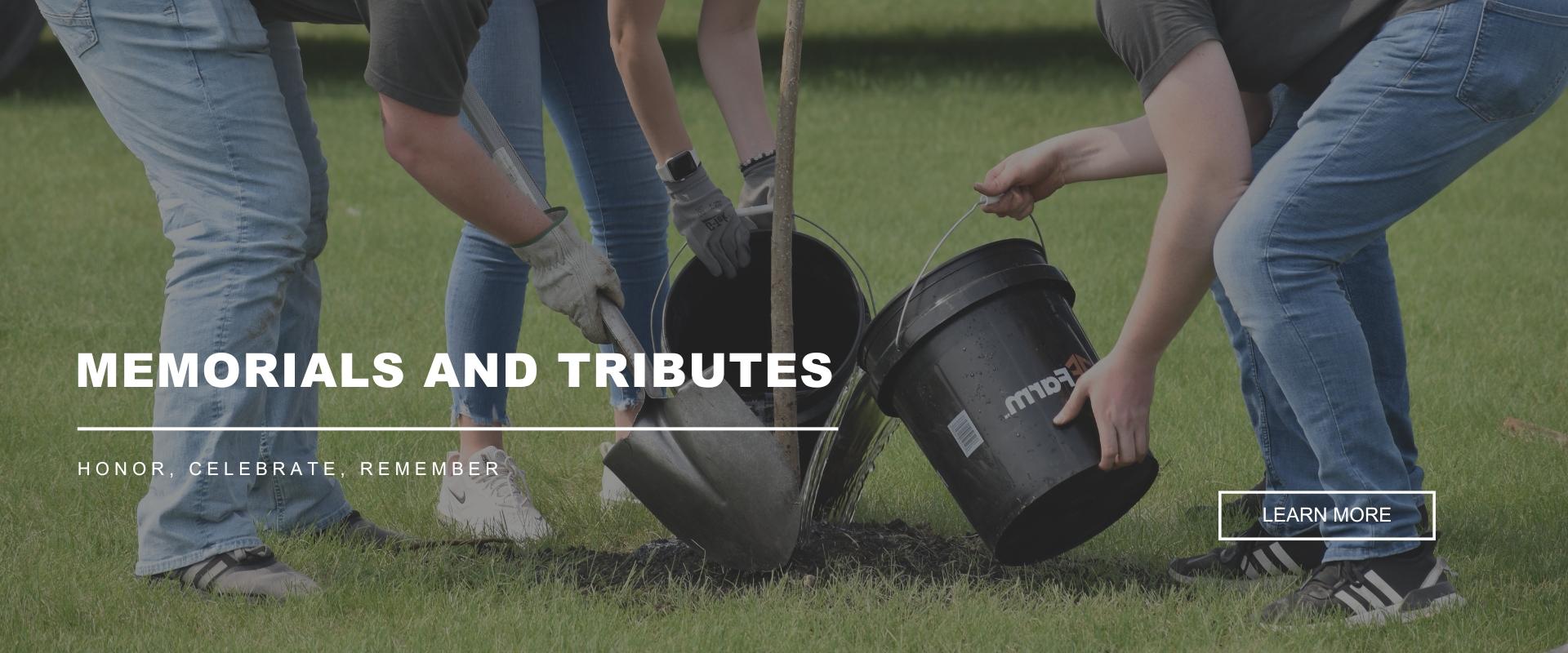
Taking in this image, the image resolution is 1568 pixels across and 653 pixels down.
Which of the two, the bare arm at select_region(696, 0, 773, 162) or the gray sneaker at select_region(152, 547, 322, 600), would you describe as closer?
the gray sneaker at select_region(152, 547, 322, 600)

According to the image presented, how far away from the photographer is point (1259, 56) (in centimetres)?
242

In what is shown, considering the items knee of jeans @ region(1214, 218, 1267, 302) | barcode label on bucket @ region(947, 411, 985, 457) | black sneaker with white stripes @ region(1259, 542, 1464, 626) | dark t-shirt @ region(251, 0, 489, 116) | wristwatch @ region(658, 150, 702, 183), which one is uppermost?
dark t-shirt @ region(251, 0, 489, 116)

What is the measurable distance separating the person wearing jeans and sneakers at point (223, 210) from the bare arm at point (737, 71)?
72cm

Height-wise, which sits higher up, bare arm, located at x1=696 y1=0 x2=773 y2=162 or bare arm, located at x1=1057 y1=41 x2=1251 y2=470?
bare arm, located at x1=696 y1=0 x2=773 y2=162

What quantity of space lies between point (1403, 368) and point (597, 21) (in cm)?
188

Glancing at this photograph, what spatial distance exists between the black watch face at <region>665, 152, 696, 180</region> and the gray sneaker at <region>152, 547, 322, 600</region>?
1.15m

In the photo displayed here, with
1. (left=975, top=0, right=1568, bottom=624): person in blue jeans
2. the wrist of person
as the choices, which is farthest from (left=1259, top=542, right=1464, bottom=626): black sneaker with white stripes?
the wrist of person

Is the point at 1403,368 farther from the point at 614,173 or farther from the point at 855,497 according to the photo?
the point at 614,173

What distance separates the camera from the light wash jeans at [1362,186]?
88.6 inches

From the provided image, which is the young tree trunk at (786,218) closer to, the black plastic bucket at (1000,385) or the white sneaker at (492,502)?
the black plastic bucket at (1000,385)

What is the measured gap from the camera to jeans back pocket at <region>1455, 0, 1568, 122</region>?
2.23 metres

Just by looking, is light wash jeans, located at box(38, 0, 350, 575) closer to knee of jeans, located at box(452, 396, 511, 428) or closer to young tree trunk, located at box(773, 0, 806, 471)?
knee of jeans, located at box(452, 396, 511, 428)

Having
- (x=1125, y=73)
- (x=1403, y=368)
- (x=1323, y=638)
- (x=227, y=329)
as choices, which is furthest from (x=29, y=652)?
(x=1125, y=73)

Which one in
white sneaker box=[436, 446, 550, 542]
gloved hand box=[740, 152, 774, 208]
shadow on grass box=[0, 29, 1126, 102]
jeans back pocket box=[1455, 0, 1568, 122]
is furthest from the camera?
shadow on grass box=[0, 29, 1126, 102]
